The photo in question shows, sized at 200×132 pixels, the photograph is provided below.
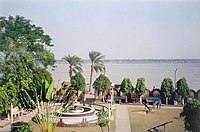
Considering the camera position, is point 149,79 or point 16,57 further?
point 149,79

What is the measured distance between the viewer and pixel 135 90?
757 cm

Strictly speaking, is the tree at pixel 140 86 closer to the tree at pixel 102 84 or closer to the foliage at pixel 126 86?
the foliage at pixel 126 86

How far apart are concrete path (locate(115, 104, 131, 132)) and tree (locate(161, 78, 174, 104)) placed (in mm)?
1015

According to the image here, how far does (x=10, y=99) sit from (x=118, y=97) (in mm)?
3628

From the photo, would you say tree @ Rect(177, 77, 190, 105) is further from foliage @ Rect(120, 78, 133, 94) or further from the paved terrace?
foliage @ Rect(120, 78, 133, 94)

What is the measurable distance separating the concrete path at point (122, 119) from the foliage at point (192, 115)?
132cm

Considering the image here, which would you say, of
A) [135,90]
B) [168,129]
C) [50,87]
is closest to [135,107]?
[135,90]

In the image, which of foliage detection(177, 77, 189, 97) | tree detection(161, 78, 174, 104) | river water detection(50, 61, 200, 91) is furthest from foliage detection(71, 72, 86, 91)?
foliage detection(177, 77, 189, 97)

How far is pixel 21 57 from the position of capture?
5016 mm

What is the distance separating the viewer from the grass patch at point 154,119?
4.91m

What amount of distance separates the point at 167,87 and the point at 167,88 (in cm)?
2

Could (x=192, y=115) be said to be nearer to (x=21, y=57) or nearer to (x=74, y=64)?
(x=21, y=57)

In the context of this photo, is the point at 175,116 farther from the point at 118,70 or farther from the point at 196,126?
the point at 118,70

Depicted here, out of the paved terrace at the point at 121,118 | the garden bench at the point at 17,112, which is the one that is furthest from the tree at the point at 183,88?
the garden bench at the point at 17,112
